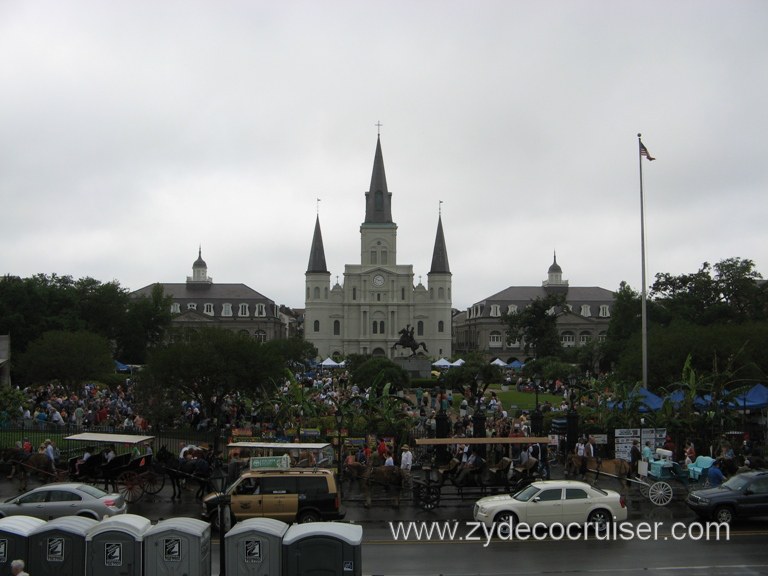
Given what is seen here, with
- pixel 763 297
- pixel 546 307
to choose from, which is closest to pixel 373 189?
pixel 546 307

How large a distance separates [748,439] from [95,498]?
2102 centimetres

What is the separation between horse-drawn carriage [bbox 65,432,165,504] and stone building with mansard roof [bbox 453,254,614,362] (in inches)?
3705

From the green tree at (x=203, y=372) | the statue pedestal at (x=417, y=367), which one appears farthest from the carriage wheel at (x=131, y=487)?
the statue pedestal at (x=417, y=367)

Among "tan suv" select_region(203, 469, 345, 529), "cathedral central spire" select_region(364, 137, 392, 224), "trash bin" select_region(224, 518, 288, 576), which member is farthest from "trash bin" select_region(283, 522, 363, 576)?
"cathedral central spire" select_region(364, 137, 392, 224)

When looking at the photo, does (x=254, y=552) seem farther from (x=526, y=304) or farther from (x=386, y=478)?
(x=526, y=304)

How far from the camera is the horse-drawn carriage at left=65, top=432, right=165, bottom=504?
20642 millimetres

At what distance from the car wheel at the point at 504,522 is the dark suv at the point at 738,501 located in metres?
4.28

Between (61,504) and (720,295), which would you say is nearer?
(61,504)

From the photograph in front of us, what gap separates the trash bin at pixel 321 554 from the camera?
11.4m

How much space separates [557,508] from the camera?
16359 mm

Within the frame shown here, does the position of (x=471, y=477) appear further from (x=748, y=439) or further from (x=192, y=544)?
(x=748, y=439)

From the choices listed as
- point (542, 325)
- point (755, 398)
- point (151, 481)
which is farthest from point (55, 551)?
point (542, 325)

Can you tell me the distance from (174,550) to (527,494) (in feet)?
25.8

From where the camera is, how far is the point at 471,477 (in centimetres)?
2000
